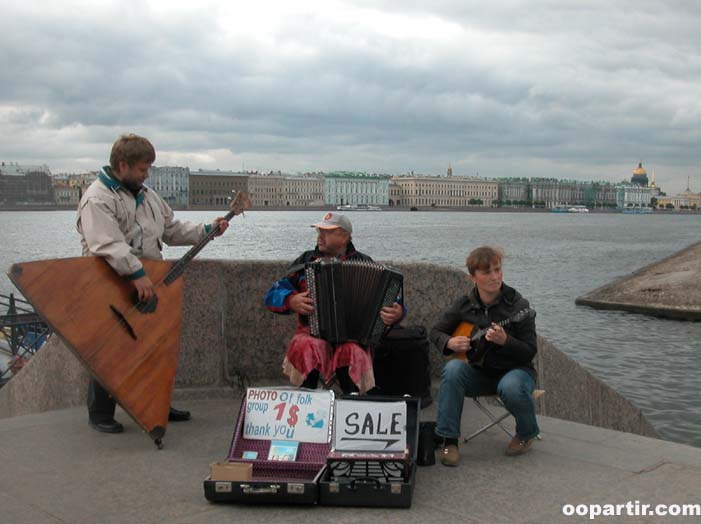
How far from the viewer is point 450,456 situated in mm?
4797

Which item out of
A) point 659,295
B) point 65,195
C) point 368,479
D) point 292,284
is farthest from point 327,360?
point 65,195

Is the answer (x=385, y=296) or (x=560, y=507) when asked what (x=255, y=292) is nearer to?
(x=385, y=296)

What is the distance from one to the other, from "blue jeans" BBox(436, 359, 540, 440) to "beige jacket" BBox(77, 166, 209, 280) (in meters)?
1.95

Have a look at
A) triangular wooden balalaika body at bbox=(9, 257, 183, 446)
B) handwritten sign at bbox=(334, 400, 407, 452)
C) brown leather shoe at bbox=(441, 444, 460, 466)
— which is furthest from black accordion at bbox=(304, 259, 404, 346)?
triangular wooden balalaika body at bbox=(9, 257, 183, 446)

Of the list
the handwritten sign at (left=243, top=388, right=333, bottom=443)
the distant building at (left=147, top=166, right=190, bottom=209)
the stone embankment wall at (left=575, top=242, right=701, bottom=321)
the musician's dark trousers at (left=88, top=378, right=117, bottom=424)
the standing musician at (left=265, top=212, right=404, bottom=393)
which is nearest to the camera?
the handwritten sign at (left=243, top=388, right=333, bottom=443)

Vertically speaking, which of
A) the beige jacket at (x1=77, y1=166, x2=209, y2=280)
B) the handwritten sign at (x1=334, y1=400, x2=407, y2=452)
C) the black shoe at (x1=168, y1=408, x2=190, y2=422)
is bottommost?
the black shoe at (x1=168, y1=408, x2=190, y2=422)

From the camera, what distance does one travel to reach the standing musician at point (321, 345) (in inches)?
203

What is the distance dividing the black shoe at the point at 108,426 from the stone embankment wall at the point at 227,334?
0.87 m

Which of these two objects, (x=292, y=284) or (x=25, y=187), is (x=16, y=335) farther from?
(x=25, y=187)

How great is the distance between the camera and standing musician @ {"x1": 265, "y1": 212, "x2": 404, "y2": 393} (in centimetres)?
515

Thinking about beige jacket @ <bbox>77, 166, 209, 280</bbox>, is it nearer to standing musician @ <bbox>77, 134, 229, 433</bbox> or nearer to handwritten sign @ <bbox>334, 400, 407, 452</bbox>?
standing musician @ <bbox>77, 134, 229, 433</bbox>

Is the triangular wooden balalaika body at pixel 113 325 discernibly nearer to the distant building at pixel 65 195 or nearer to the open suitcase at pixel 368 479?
the open suitcase at pixel 368 479

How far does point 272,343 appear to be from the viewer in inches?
261

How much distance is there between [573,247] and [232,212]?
2533 inches
